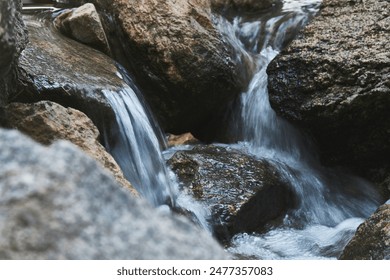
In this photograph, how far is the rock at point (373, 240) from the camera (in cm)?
321

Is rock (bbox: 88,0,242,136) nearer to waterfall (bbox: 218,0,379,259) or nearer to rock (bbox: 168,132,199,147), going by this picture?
rock (bbox: 168,132,199,147)

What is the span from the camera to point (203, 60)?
19.6 feet

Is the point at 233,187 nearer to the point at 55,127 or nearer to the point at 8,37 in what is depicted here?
the point at 55,127

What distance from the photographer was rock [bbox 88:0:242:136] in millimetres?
5934

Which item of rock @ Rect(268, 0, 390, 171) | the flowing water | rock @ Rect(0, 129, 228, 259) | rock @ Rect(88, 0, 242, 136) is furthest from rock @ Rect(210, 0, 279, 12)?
rock @ Rect(0, 129, 228, 259)

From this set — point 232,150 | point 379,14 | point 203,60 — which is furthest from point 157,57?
point 379,14

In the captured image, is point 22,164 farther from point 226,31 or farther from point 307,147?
point 226,31

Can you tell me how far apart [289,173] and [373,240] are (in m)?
2.25

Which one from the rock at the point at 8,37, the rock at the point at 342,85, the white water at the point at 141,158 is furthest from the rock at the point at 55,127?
the rock at the point at 342,85

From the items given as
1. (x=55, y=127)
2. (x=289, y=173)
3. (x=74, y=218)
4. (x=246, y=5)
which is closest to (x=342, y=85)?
(x=289, y=173)

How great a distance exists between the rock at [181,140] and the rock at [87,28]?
1.17 metres

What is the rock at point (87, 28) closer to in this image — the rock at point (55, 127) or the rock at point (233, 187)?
the rock at point (233, 187)

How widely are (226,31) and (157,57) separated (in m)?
1.63

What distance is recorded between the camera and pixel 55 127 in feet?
11.9
